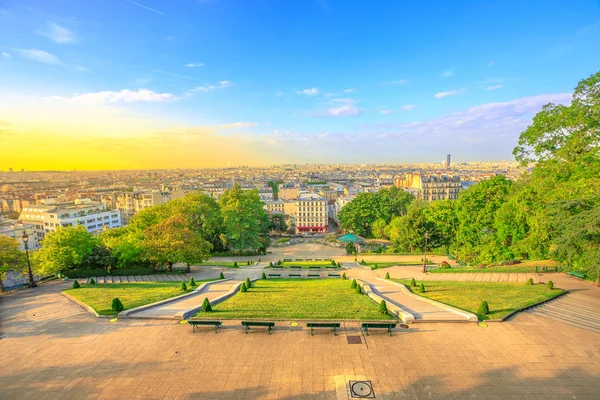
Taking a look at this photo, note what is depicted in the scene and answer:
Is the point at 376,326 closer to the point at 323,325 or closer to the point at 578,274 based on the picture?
the point at 323,325

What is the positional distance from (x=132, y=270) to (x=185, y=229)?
5959 millimetres

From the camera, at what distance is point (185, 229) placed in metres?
28.5

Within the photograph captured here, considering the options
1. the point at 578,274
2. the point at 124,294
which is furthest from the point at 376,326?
the point at 578,274

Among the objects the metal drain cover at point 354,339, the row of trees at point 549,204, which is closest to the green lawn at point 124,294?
the metal drain cover at point 354,339

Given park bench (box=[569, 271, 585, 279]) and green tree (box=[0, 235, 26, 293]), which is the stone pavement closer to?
green tree (box=[0, 235, 26, 293])

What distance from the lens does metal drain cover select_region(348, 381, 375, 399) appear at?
9039 mm

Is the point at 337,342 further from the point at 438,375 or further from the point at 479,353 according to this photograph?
the point at 479,353

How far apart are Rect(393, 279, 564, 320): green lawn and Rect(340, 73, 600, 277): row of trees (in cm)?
327

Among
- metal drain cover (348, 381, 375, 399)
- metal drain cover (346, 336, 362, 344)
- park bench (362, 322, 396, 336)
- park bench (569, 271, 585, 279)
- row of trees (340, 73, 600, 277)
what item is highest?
row of trees (340, 73, 600, 277)

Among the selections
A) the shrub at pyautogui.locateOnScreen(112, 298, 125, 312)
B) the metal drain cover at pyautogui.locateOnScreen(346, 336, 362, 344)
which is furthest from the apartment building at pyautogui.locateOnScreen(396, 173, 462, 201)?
the shrub at pyautogui.locateOnScreen(112, 298, 125, 312)

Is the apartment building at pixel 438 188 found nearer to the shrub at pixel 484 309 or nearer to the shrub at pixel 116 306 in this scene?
the shrub at pixel 484 309

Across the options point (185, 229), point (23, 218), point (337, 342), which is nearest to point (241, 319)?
point (337, 342)

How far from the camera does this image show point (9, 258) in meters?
22.3

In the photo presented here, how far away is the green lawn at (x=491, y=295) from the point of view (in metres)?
15.5
